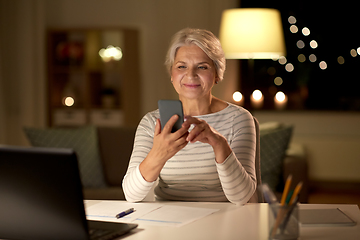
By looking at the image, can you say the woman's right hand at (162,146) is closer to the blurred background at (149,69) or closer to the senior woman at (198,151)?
the senior woman at (198,151)

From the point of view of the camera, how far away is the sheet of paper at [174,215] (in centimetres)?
121

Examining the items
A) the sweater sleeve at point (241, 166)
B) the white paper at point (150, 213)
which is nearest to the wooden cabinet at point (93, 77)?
the sweater sleeve at point (241, 166)

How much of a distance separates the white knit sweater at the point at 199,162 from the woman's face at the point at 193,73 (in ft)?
0.35

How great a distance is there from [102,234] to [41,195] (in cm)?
22

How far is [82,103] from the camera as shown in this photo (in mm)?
4883

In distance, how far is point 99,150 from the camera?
124 inches

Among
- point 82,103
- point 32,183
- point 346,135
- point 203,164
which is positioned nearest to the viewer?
point 32,183

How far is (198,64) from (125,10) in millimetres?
3627

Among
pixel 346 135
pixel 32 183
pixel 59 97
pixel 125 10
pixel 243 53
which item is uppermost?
pixel 125 10

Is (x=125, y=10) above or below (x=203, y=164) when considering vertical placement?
above

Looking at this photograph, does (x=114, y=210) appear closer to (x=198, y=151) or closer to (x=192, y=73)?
(x=198, y=151)

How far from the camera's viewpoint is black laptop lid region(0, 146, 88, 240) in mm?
915

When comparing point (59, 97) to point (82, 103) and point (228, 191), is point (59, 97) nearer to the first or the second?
point (82, 103)

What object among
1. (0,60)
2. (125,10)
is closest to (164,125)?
(125,10)
